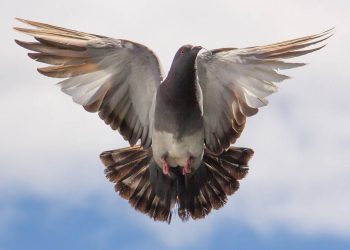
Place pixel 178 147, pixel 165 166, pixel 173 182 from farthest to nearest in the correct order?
pixel 173 182
pixel 165 166
pixel 178 147

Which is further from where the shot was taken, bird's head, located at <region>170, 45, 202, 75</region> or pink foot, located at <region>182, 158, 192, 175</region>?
pink foot, located at <region>182, 158, 192, 175</region>

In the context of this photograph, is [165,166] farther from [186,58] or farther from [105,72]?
[186,58]

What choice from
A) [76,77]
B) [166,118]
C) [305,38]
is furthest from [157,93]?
[305,38]

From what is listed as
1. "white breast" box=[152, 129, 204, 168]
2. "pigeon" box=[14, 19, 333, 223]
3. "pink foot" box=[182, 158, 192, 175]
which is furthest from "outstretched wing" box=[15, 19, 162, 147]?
"pink foot" box=[182, 158, 192, 175]

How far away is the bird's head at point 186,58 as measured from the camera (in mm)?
12484

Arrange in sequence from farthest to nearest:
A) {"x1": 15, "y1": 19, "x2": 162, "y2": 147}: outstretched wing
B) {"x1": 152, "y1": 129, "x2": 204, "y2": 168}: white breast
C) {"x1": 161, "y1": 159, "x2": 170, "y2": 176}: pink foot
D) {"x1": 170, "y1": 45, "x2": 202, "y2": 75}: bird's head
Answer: {"x1": 161, "y1": 159, "x2": 170, "y2": 176}: pink foot, {"x1": 152, "y1": 129, "x2": 204, "y2": 168}: white breast, {"x1": 15, "y1": 19, "x2": 162, "y2": 147}: outstretched wing, {"x1": 170, "y1": 45, "x2": 202, "y2": 75}: bird's head

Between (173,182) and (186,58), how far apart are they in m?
2.35

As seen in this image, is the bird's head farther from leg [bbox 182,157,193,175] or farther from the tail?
the tail

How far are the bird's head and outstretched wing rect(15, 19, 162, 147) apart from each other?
1.83 ft

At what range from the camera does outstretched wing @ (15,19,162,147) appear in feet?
41.7

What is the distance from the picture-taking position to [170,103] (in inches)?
506

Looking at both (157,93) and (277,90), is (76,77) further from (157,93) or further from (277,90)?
(277,90)

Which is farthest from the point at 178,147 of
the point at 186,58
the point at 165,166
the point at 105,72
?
the point at 105,72

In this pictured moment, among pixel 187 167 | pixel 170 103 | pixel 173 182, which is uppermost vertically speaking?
pixel 170 103
